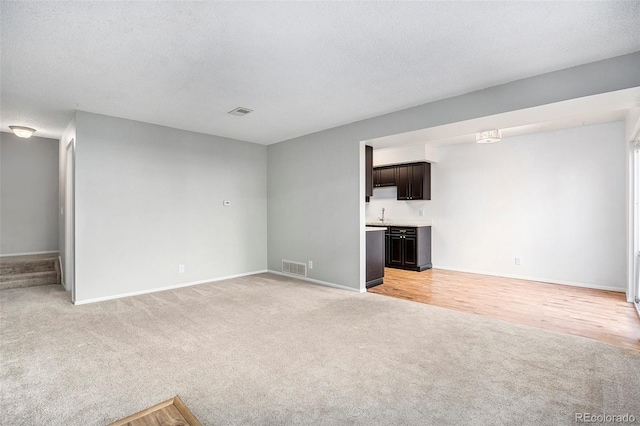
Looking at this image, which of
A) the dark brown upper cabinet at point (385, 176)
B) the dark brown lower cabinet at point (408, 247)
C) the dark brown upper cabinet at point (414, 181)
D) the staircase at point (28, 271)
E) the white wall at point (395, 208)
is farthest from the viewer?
the dark brown upper cabinet at point (385, 176)

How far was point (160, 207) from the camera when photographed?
16.4 feet

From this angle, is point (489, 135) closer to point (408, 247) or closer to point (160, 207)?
point (408, 247)

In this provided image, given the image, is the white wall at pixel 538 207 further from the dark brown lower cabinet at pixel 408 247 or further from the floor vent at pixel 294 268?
the floor vent at pixel 294 268

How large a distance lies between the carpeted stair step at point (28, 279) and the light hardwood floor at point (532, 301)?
5.47 m

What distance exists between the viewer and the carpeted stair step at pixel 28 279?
16.5ft

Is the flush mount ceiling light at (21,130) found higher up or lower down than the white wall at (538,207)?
higher up

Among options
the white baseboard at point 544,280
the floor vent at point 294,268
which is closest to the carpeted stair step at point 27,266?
the floor vent at point 294,268

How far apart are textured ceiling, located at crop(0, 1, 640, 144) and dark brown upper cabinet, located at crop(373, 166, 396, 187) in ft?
10.7

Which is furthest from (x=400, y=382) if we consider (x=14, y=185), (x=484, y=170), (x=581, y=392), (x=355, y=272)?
(x=14, y=185)

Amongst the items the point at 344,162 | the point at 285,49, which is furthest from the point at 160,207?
the point at 285,49

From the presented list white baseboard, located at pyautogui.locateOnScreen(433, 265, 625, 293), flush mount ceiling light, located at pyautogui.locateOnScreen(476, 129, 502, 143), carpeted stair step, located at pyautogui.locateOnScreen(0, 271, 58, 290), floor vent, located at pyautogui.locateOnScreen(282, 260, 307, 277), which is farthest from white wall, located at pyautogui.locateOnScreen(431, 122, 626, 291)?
carpeted stair step, located at pyautogui.locateOnScreen(0, 271, 58, 290)

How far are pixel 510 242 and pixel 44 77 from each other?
714cm

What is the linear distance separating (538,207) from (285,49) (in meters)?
5.21

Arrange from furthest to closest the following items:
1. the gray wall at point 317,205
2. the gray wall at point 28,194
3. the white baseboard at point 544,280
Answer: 1. the gray wall at point 28,194
2. the gray wall at point 317,205
3. the white baseboard at point 544,280
